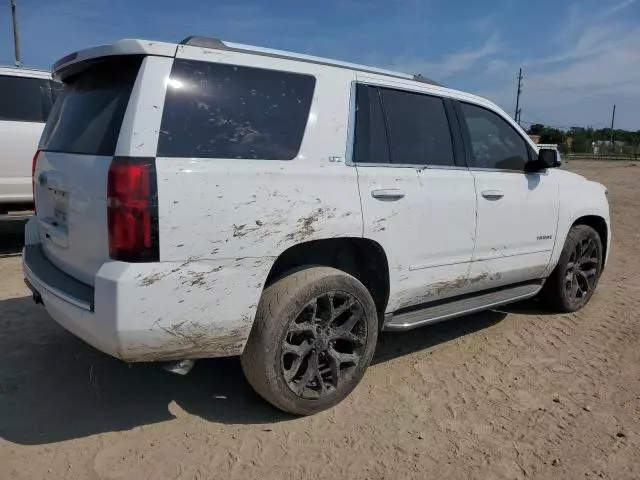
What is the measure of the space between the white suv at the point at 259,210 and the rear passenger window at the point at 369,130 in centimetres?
1

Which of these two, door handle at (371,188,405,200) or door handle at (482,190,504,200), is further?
door handle at (482,190,504,200)

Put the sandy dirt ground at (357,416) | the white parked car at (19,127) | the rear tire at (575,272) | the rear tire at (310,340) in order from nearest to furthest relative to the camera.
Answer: the sandy dirt ground at (357,416)
the rear tire at (310,340)
the rear tire at (575,272)
the white parked car at (19,127)

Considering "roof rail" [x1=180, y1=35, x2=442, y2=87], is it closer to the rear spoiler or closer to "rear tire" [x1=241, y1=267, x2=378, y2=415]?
the rear spoiler

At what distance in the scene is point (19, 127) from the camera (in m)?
6.70

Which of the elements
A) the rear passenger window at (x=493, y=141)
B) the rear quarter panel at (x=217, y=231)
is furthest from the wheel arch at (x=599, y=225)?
the rear quarter panel at (x=217, y=231)

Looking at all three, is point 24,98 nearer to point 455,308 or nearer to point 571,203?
point 455,308

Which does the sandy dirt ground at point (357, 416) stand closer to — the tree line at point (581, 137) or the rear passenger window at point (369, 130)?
the rear passenger window at point (369, 130)

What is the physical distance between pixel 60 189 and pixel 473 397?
2.75m

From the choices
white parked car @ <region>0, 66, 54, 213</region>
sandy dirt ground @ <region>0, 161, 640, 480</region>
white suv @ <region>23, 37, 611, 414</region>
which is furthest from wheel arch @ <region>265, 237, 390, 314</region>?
white parked car @ <region>0, 66, 54, 213</region>

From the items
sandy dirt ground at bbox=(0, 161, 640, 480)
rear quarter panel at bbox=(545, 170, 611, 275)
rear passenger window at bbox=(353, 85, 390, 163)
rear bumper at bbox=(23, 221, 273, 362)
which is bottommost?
sandy dirt ground at bbox=(0, 161, 640, 480)

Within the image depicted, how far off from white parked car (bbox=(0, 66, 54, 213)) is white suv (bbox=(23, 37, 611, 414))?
3598mm

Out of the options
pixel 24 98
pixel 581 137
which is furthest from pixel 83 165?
pixel 581 137

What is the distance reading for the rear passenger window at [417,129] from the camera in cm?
361

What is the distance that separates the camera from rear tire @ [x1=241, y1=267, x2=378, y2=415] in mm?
2965
